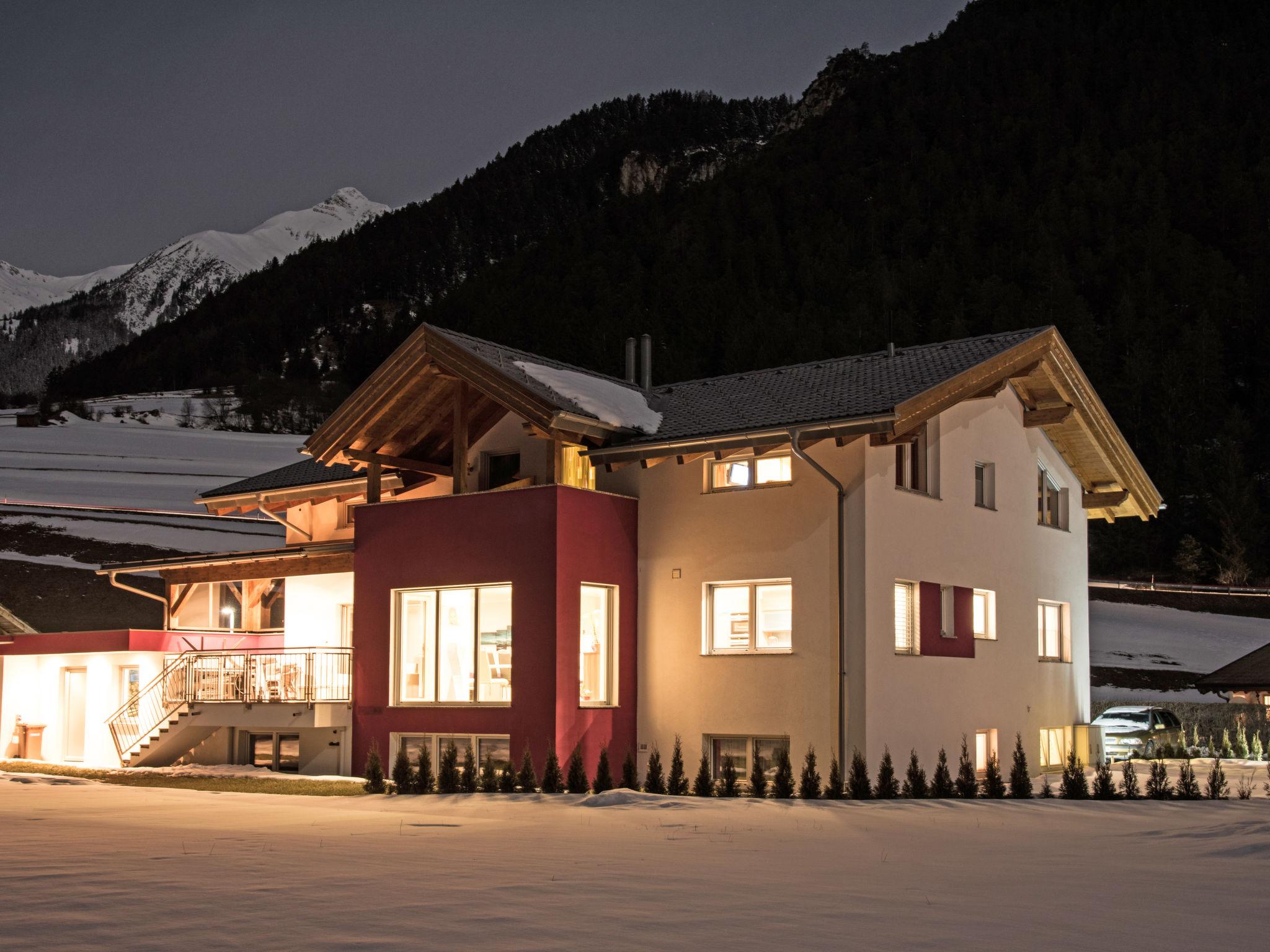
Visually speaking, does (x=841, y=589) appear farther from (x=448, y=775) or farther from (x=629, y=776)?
(x=448, y=775)

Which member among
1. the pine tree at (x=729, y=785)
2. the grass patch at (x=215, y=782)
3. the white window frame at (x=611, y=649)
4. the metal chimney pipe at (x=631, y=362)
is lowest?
the grass patch at (x=215, y=782)

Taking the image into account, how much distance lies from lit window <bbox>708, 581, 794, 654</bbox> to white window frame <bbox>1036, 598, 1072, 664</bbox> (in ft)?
23.7

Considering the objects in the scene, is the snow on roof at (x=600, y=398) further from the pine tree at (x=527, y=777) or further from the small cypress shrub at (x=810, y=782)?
the small cypress shrub at (x=810, y=782)

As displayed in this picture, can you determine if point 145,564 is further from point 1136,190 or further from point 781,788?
point 1136,190

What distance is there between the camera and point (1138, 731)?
29109mm

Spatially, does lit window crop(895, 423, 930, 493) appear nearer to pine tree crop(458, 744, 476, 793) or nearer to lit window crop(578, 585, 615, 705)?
lit window crop(578, 585, 615, 705)

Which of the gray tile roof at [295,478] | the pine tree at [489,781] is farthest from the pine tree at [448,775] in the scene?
the gray tile roof at [295,478]

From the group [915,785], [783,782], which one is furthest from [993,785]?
[783,782]

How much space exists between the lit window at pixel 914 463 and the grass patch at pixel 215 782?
9.17 metres

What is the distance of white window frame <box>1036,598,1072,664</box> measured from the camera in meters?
25.0

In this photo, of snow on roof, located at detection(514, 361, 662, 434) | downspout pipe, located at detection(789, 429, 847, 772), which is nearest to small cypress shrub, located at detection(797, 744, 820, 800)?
downspout pipe, located at detection(789, 429, 847, 772)

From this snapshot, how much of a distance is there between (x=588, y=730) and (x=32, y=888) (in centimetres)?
1167

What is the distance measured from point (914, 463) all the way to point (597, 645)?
5649mm

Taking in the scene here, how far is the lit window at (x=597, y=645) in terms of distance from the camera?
1991 centimetres
